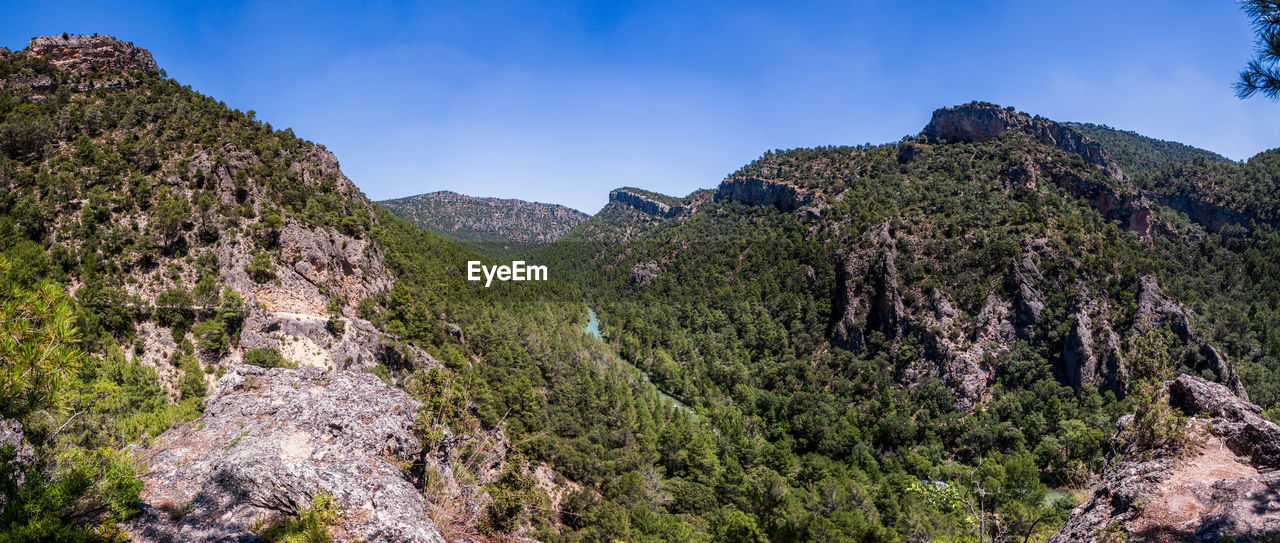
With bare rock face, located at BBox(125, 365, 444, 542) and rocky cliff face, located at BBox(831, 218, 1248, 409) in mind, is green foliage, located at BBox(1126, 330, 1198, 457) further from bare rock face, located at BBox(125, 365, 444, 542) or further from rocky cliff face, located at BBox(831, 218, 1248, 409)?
rocky cliff face, located at BBox(831, 218, 1248, 409)

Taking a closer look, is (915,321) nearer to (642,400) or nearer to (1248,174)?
(642,400)

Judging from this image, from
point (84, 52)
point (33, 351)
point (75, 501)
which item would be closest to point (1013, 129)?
point (33, 351)

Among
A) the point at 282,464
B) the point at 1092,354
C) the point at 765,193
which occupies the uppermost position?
the point at 765,193

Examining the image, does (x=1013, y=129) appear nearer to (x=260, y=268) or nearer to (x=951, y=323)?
(x=951, y=323)

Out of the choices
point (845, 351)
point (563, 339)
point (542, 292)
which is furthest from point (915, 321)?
point (542, 292)

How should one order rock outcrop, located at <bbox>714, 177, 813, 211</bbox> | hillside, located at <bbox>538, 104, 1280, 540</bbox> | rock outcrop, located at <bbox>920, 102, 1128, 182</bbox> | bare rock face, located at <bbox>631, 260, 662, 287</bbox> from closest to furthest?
hillside, located at <bbox>538, 104, 1280, 540</bbox>
rock outcrop, located at <bbox>920, 102, 1128, 182</bbox>
rock outcrop, located at <bbox>714, 177, 813, 211</bbox>
bare rock face, located at <bbox>631, 260, 662, 287</bbox>

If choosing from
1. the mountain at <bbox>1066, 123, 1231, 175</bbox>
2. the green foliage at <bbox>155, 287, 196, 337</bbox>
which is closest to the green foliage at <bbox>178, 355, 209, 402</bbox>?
the green foliage at <bbox>155, 287, 196, 337</bbox>
